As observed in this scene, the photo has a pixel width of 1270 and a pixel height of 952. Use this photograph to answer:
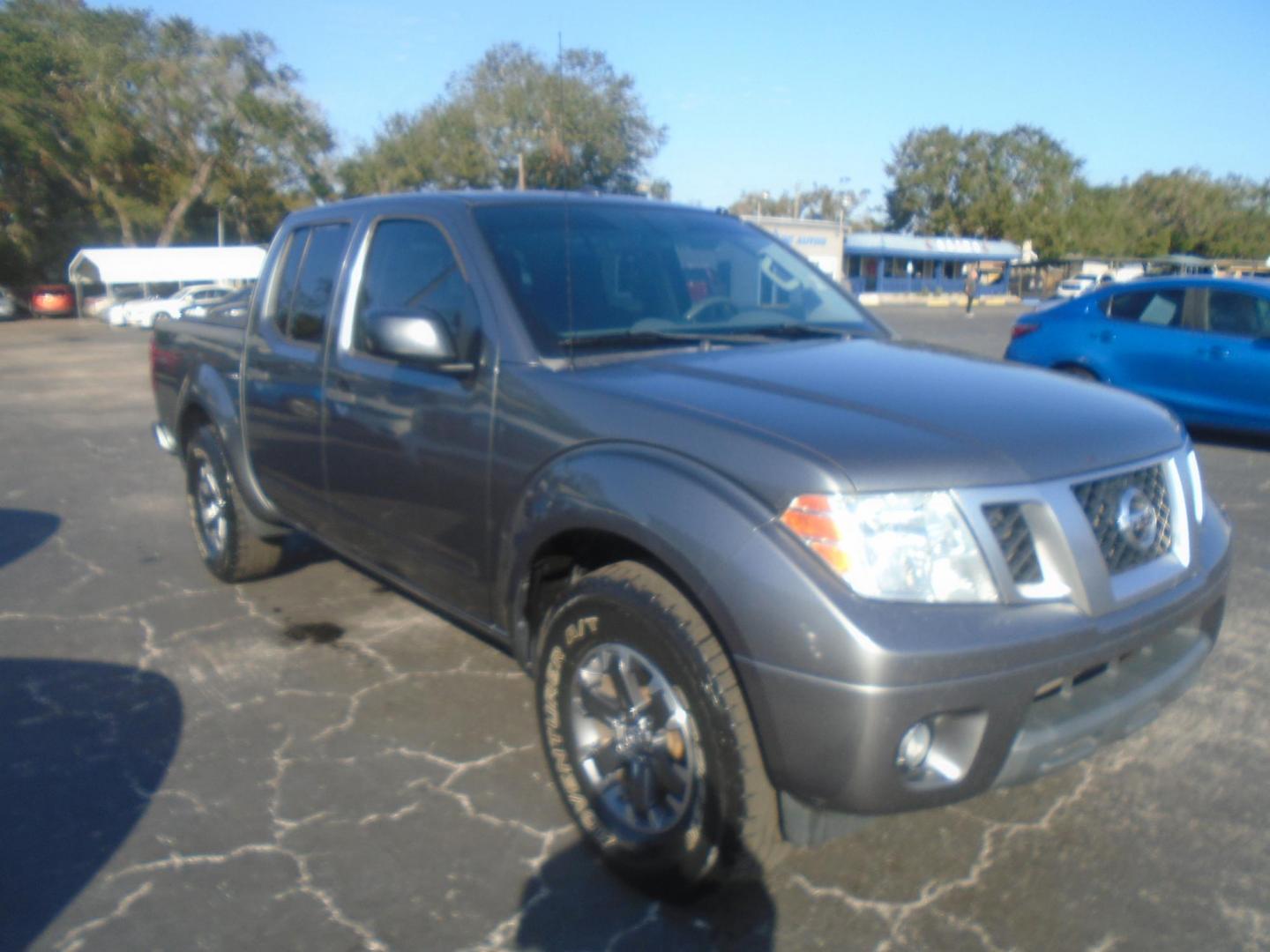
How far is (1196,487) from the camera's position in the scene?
283 cm

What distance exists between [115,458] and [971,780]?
8625mm

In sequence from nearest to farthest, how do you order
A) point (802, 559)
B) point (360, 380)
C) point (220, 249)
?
point (802, 559), point (360, 380), point (220, 249)

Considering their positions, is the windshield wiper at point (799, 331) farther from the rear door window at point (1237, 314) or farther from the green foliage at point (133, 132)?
the green foliage at point (133, 132)

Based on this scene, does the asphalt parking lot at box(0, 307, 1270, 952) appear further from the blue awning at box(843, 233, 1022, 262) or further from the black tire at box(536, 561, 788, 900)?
the blue awning at box(843, 233, 1022, 262)

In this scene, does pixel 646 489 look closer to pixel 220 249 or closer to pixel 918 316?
pixel 918 316

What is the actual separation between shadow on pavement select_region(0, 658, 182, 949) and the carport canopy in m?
38.7

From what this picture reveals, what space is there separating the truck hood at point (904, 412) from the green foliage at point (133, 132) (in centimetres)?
5160

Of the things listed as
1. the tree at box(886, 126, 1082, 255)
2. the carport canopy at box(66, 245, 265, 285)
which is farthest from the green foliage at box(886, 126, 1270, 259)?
the carport canopy at box(66, 245, 265, 285)

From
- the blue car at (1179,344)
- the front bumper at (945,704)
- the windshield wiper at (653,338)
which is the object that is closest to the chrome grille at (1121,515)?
the front bumper at (945,704)

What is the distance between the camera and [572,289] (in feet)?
10.6

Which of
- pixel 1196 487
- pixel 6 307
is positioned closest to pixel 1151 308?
pixel 1196 487

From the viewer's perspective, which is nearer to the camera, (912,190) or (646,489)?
(646,489)

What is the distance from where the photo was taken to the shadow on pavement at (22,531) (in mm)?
5887

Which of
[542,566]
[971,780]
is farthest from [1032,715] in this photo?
[542,566]
